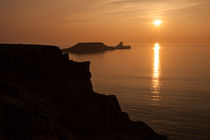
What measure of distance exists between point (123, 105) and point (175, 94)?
78.7ft

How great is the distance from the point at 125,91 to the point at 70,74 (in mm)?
46219

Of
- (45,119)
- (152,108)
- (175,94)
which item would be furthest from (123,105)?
(45,119)

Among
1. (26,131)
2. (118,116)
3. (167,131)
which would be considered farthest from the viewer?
(167,131)

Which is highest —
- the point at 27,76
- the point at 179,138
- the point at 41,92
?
the point at 27,76

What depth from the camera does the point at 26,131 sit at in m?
16.5

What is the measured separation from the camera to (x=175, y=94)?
243 ft

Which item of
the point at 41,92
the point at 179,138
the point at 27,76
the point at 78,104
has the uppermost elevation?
the point at 27,76

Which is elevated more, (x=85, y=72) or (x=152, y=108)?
(x=85, y=72)

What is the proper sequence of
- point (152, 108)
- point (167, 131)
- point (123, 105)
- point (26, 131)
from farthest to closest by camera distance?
point (123, 105)
point (152, 108)
point (167, 131)
point (26, 131)

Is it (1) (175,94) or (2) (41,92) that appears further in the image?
(1) (175,94)

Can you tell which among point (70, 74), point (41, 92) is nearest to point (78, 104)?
point (41, 92)

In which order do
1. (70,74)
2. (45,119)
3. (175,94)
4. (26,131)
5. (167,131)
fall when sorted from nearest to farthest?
(26,131), (45,119), (70,74), (167,131), (175,94)

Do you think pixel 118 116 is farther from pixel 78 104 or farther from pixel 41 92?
pixel 41 92

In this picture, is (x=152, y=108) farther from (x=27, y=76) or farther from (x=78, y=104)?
(x=27, y=76)
